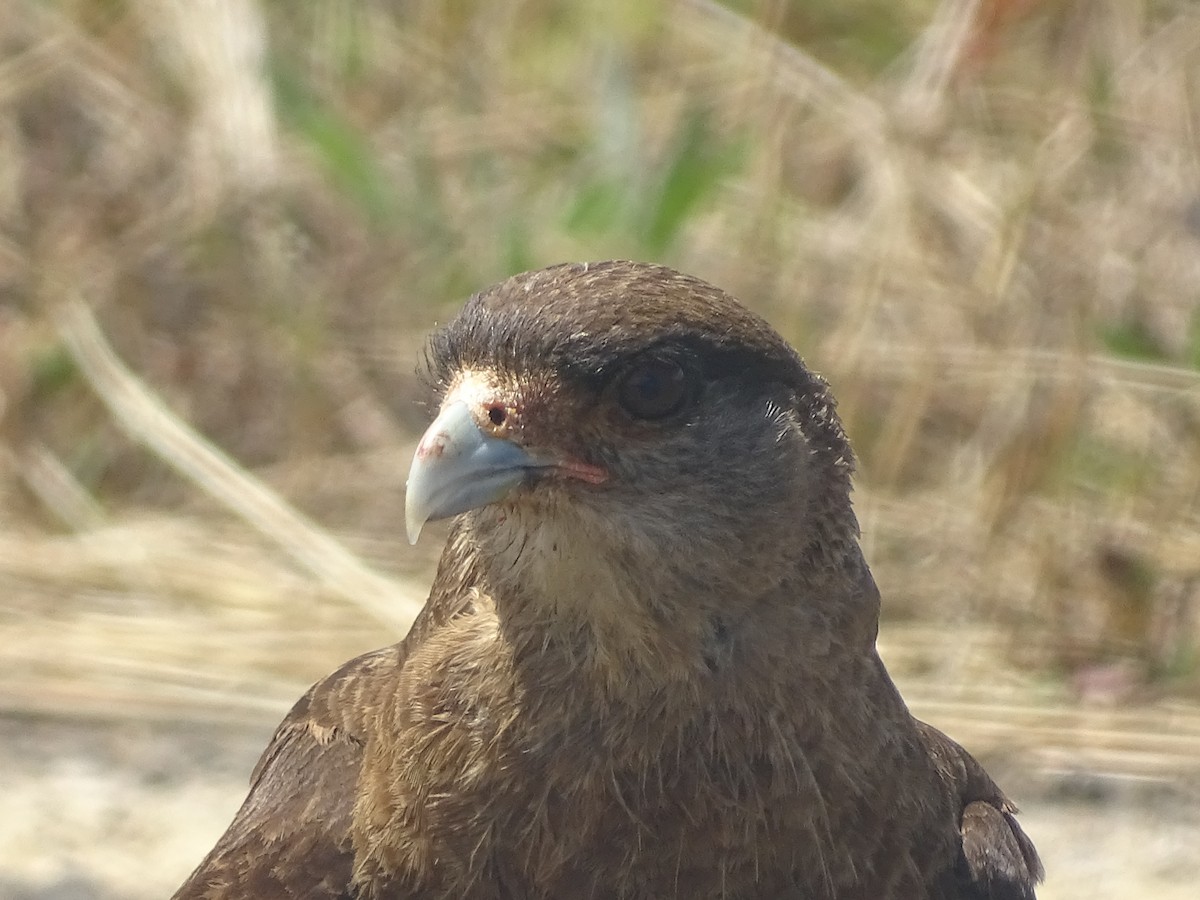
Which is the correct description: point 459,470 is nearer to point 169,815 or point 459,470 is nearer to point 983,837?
point 983,837

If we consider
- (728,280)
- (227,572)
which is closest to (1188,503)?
(728,280)

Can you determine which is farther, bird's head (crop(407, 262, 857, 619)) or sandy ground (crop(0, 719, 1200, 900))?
sandy ground (crop(0, 719, 1200, 900))

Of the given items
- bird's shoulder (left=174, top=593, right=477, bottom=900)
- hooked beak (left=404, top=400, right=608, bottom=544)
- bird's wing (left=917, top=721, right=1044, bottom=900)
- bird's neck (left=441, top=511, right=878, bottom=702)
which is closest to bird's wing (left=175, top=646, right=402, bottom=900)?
bird's shoulder (left=174, top=593, right=477, bottom=900)

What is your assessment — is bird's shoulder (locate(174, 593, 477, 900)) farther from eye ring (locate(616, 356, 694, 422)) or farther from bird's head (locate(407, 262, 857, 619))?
eye ring (locate(616, 356, 694, 422))

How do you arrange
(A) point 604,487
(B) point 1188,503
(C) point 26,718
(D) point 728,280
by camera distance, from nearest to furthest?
(A) point 604,487 < (C) point 26,718 < (B) point 1188,503 < (D) point 728,280

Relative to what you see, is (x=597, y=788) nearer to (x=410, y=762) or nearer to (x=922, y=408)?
(x=410, y=762)

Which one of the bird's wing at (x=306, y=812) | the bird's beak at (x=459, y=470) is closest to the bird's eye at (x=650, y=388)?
the bird's beak at (x=459, y=470)
